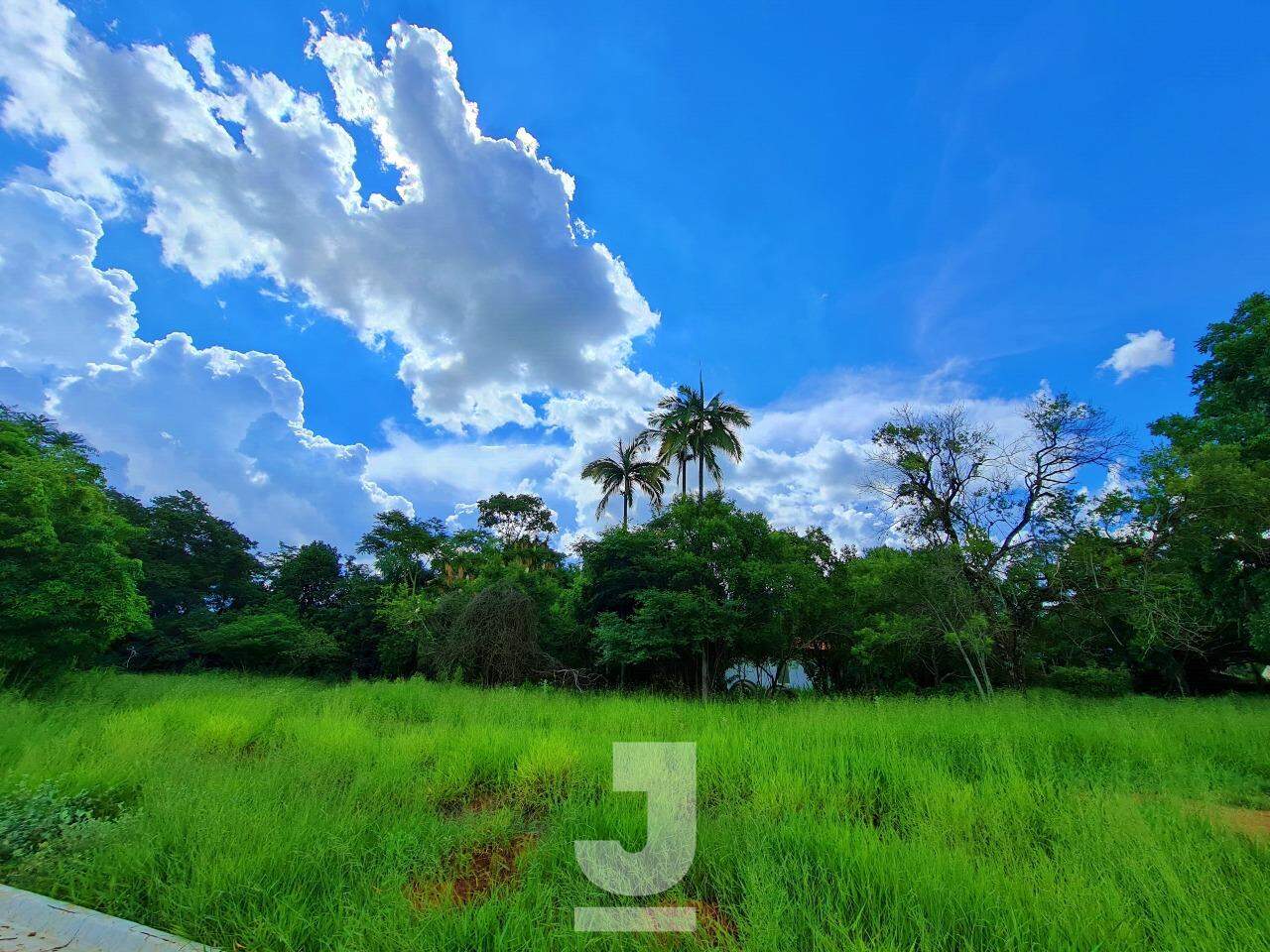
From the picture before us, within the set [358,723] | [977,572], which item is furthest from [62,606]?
[977,572]

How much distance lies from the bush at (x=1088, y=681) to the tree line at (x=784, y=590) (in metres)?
0.08

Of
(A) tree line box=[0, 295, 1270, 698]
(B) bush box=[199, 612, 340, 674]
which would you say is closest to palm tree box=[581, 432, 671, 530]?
(A) tree line box=[0, 295, 1270, 698]

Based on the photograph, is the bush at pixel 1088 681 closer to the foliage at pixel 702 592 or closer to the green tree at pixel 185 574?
the foliage at pixel 702 592

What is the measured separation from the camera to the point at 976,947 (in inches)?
92.7

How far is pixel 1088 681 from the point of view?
1720 cm

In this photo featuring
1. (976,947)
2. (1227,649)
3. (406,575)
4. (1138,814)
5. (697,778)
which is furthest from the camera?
(406,575)

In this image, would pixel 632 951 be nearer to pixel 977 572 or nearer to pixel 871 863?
pixel 871 863

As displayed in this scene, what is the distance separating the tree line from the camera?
1005 cm

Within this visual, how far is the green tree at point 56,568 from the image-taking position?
896 cm

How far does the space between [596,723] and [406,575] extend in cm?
2102

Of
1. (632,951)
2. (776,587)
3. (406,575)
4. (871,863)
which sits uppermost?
(406,575)

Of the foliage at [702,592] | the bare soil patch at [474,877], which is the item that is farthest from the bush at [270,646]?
the bare soil patch at [474,877]

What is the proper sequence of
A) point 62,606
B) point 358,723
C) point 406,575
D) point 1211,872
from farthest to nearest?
point 406,575, point 62,606, point 358,723, point 1211,872

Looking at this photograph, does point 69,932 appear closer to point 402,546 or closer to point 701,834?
point 701,834
